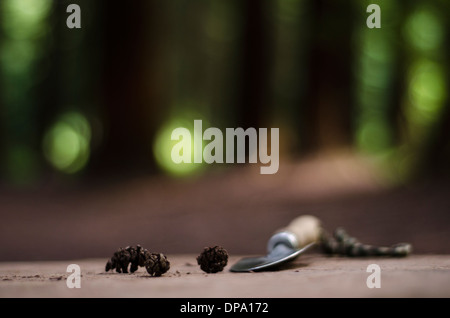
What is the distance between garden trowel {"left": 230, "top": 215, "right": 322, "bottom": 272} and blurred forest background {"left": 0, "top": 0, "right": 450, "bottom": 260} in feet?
1.61

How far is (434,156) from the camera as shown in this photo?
448 centimetres

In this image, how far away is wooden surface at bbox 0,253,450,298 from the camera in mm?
1360

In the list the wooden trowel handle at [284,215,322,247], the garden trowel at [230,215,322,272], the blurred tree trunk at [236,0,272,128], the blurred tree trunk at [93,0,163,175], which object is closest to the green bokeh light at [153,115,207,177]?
the blurred tree trunk at [236,0,272,128]

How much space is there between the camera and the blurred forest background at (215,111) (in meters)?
3.21

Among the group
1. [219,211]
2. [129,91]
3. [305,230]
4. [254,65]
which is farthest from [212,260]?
[254,65]

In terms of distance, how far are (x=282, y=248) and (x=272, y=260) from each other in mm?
115

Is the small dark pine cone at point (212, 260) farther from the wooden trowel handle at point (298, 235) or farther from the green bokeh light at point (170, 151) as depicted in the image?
the green bokeh light at point (170, 151)

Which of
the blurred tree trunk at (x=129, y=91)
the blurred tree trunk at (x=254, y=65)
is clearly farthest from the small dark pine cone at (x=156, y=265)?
the blurred tree trunk at (x=254, y=65)

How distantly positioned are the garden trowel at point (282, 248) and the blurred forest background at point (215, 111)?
1.61ft

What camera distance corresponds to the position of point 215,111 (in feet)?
21.3

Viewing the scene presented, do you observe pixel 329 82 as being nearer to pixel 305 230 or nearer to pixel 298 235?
pixel 305 230

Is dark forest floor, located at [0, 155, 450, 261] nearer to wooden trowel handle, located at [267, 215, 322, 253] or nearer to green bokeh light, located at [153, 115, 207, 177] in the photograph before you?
wooden trowel handle, located at [267, 215, 322, 253]

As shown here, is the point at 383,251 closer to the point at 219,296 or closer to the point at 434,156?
the point at 219,296

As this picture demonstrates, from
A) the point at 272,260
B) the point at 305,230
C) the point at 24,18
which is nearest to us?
the point at 272,260
